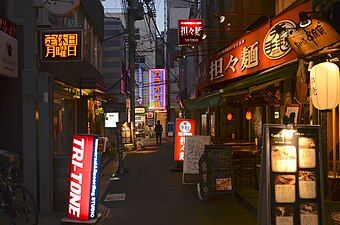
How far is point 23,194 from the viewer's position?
952 cm

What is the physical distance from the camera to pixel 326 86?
8359 mm

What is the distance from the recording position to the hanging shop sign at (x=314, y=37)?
8664mm

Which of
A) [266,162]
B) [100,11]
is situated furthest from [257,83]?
[100,11]

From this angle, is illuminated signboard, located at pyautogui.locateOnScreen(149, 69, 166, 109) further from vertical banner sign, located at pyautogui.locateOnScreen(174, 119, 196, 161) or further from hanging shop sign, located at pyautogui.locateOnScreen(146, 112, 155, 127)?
vertical banner sign, located at pyautogui.locateOnScreen(174, 119, 196, 161)

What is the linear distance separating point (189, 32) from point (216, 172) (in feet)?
49.1

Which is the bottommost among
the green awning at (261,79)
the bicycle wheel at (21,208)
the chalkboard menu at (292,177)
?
the bicycle wheel at (21,208)

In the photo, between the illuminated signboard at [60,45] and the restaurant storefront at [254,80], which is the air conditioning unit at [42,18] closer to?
the illuminated signboard at [60,45]

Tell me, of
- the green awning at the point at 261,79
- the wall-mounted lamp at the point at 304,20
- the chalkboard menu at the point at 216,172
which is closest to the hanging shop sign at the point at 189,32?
the green awning at the point at 261,79

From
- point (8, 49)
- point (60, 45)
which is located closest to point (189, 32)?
point (60, 45)

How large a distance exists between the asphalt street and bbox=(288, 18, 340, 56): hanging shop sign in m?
3.63

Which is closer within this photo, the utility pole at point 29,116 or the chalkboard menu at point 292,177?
the chalkboard menu at point 292,177

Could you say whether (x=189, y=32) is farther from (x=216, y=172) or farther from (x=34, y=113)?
(x=34, y=113)

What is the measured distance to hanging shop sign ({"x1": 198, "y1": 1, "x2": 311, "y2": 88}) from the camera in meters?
12.3

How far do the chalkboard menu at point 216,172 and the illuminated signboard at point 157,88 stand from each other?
37.1 metres
